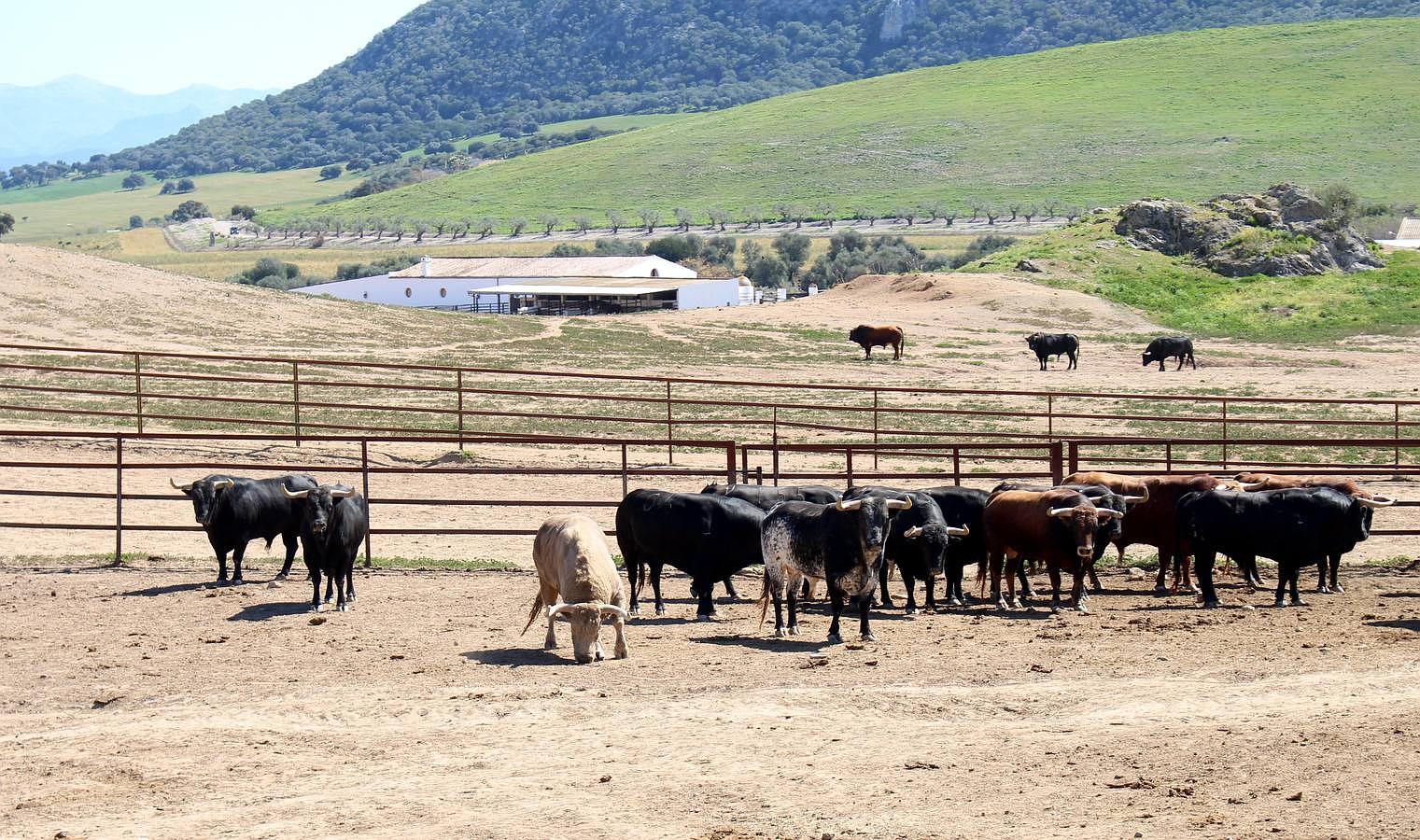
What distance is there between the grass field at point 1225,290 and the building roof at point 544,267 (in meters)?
19.4

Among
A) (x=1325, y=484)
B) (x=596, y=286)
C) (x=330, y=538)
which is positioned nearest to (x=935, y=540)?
(x=1325, y=484)

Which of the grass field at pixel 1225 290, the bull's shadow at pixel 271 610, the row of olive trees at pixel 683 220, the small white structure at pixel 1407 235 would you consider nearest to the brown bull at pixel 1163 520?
the bull's shadow at pixel 271 610

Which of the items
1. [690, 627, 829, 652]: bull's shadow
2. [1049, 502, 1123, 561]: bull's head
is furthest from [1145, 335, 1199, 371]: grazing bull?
[690, 627, 829, 652]: bull's shadow

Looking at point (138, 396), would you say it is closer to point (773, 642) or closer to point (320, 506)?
point (320, 506)

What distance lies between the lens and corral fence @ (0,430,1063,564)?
16406 mm

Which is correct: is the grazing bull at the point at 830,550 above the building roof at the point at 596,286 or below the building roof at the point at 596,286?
below

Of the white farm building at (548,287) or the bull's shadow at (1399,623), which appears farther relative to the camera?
the white farm building at (548,287)

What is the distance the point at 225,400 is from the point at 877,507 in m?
15.1

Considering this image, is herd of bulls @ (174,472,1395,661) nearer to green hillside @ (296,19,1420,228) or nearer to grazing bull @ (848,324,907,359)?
grazing bull @ (848,324,907,359)

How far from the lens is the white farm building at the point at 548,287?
65.4m

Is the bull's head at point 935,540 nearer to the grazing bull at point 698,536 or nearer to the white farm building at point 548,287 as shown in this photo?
the grazing bull at point 698,536

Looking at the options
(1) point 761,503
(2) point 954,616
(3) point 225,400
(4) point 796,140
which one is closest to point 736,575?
(1) point 761,503

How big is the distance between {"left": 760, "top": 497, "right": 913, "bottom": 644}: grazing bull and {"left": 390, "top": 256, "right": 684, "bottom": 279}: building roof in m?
62.1

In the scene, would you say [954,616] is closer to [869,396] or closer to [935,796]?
[935,796]
